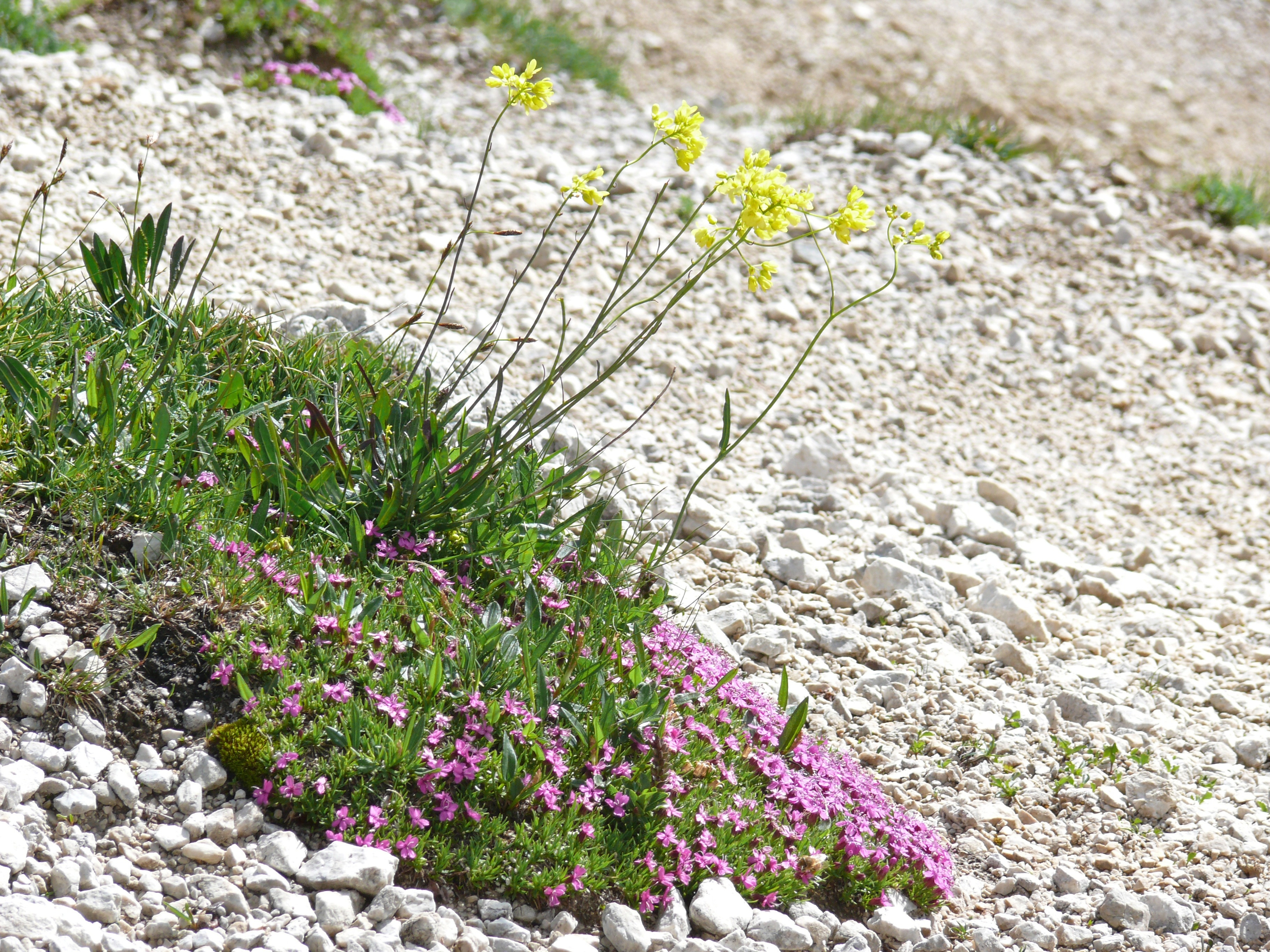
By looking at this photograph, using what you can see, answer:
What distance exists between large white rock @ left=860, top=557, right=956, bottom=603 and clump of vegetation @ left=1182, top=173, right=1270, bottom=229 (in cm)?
563

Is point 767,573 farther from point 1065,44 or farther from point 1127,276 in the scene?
point 1065,44

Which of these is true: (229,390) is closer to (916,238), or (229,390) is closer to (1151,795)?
(916,238)

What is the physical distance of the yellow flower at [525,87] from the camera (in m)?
3.34

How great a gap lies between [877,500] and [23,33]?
6.04 meters

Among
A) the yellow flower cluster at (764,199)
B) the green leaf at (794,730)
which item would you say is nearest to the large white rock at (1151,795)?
the green leaf at (794,730)

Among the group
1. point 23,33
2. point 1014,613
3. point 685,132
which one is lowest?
point 1014,613

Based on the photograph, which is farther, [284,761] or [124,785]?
[284,761]

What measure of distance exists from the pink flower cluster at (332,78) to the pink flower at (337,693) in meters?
5.30

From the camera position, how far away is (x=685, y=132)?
125 inches

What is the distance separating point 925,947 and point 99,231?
5.03 metres

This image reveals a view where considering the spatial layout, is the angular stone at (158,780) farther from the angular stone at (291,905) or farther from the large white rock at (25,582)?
the large white rock at (25,582)

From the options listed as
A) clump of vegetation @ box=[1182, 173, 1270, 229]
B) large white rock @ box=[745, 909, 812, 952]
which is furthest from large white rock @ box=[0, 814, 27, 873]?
clump of vegetation @ box=[1182, 173, 1270, 229]

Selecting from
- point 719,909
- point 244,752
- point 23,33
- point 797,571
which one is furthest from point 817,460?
point 23,33

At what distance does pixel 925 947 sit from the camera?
3236 mm
